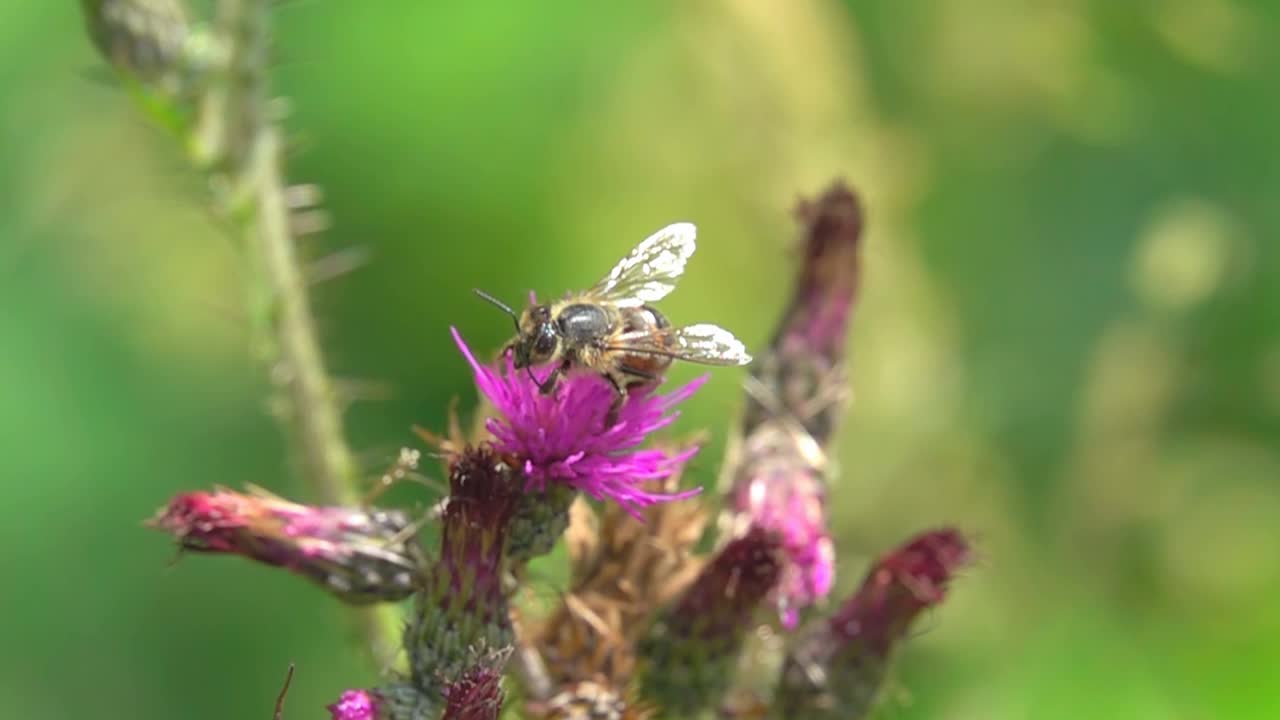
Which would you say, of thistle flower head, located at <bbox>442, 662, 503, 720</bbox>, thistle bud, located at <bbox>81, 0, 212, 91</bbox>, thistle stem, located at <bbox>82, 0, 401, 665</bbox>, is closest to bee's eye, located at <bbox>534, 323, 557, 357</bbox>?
thistle flower head, located at <bbox>442, 662, 503, 720</bbox>

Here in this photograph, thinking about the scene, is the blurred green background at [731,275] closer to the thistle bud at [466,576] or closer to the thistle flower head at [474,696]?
the thistle bud at [466,576]

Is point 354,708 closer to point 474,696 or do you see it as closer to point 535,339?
point 474,696

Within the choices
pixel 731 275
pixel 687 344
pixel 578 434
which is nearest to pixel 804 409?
pixel 687 344

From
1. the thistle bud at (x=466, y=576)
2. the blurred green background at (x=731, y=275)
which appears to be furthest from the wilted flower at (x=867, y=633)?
the blurred green background at (x=731, y=275)

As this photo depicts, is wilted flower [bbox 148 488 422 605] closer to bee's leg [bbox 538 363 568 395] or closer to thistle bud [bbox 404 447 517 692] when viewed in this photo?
thistle bud [bbox 404 447 517 692]

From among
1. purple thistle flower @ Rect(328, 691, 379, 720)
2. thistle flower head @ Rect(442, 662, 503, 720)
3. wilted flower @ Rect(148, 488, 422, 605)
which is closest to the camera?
thistle flower head @ Rect(442, 662, 503, 720)

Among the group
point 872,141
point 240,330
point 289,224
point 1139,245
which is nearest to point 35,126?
point 240,330
